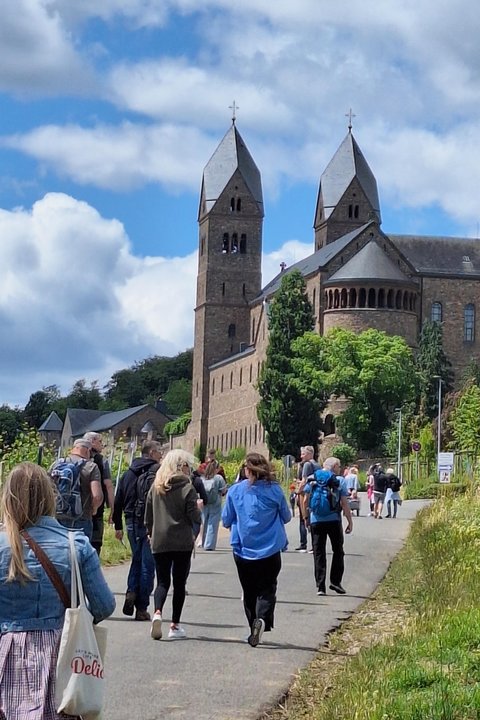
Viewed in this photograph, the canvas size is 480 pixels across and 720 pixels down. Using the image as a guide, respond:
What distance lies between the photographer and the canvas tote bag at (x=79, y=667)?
226 inches

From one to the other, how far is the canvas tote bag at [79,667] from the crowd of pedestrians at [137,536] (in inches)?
4.1

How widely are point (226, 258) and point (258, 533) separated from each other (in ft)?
362

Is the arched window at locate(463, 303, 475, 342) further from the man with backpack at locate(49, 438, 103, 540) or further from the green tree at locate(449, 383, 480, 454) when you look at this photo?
the man with backpack at locate(49, 438, 103, 540)

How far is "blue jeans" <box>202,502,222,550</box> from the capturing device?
23.9 metres

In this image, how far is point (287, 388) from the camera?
88.8 meters

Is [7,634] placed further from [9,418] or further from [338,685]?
[9,418]

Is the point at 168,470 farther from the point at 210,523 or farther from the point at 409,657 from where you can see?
the point at 210,523

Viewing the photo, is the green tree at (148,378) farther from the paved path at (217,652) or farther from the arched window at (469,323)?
the paved path at (217,652)

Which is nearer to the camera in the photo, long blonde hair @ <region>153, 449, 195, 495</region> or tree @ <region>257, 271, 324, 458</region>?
long blonde hair @ <region>153, 449, 195, 495</region>

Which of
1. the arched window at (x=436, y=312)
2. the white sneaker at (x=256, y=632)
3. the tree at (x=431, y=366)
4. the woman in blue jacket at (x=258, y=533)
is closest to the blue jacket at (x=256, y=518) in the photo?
the woman in blue jacket at (x=258, y=533)

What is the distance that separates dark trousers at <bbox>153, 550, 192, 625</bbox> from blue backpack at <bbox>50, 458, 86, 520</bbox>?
35.3 inches

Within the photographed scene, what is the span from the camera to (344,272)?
10062 cm

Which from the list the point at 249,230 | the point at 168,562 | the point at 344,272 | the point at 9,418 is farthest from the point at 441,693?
the point at 9,418

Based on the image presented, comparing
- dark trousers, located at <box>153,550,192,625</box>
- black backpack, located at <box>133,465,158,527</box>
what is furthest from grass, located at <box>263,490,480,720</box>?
black backpack, located at <box>133,465,158,527</box>
